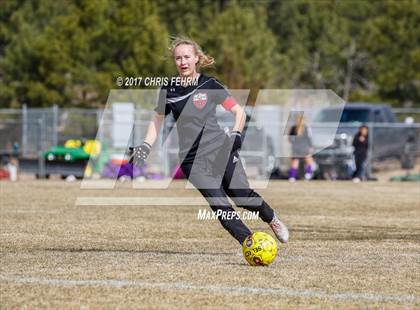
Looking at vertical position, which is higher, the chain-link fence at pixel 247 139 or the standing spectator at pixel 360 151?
the standing spectator at pixel 360 151

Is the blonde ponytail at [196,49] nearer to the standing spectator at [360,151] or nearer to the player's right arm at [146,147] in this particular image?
the player's right arm at [146,147]

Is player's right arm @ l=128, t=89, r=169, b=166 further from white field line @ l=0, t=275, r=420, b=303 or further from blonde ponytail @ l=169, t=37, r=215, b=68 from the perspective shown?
white field line @ l=0, t=275, r=420, b=303

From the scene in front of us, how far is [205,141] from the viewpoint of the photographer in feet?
28.1

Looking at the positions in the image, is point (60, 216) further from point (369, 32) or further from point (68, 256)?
point (369, 32)

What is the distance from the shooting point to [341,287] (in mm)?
7039

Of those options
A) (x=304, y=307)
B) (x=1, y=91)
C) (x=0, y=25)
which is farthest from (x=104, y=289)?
(x=0, y=25)

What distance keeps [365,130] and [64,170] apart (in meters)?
8.87

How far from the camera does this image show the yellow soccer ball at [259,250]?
8.12 m

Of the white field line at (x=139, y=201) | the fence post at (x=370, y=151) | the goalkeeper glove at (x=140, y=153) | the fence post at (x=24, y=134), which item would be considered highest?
the goalkeeper glove at (x=140, y=153)

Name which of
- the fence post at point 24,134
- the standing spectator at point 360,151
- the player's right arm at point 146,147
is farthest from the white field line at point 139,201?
Result: the fence post at point 24,134

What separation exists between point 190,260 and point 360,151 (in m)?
19.3

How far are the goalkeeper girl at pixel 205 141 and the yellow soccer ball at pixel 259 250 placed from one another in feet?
0.81

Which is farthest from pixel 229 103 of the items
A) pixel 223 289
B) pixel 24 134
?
pixel 24 134

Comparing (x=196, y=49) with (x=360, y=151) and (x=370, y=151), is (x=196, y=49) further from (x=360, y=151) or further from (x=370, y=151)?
(x=370, y=151)
